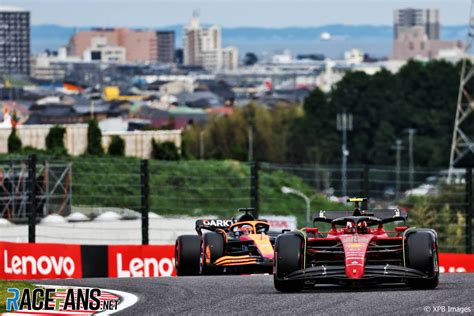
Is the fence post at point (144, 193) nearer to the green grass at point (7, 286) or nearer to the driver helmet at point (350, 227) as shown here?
the green grass at point (7, 286)

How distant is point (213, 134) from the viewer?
484 feet

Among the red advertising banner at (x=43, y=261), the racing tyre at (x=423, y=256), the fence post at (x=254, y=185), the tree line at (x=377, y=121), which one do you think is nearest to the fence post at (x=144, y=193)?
the red advertising banner at (x=43, y=261)

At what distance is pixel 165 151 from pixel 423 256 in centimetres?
6561

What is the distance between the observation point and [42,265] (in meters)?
24.7

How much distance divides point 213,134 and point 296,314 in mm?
134913

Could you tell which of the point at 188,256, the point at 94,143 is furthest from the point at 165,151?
the point at 188,256

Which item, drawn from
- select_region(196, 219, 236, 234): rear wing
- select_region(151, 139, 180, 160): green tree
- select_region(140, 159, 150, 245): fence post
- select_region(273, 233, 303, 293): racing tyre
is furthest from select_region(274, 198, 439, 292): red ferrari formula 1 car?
select_region(151, 139, 180, 160): green tree

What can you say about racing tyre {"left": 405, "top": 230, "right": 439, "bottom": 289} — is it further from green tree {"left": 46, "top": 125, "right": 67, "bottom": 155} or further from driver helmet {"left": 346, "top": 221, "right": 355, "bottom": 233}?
green tree {"left": 46, "top": 125, "right": 67, "bottom": 155}

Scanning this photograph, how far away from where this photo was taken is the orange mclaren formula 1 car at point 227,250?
20484 mm

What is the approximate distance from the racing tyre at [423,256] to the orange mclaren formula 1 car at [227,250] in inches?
203

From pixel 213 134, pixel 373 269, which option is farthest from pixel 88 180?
pixel 213 134

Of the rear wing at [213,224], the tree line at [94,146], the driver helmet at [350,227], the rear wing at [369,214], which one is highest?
the rear wing at [369,214]

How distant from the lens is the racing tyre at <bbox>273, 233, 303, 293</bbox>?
50.2 ft

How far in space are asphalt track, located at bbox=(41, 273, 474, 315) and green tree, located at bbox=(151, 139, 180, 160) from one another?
64.0 meters
